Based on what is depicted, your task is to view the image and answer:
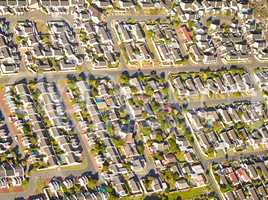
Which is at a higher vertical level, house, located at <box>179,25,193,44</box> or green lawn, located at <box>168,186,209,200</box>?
house, located at <box>179,25,193,44</box>

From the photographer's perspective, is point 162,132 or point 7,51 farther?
point 162,132

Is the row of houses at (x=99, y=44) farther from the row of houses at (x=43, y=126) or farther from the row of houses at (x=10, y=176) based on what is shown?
the row of houses at (x=10, y=176)

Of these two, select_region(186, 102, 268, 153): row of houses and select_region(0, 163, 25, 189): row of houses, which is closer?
select_region(0, 163, 25, 189): row of houses

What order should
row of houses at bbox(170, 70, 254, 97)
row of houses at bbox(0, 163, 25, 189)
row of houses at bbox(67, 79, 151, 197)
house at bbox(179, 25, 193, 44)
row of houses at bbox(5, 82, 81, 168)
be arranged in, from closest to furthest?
row of houses at bbox(0, 163, 25, 189)
row of houses at bbox(5, 82, 81, 168)
row of houses at bbox(67, 79, 151, 197)
row of houses at bbox(170, 70, 254, 97)
house at bbox(179, 25, 193, 44)

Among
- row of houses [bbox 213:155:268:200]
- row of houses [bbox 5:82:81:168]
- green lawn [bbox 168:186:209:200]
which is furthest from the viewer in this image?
row of houses [bbox 213:155:268:200]

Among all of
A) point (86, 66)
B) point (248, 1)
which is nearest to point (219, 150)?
point (86, 66)

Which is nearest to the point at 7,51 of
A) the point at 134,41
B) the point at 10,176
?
the point at 10,176

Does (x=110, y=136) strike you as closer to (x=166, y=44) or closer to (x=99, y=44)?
(x=99, y=44)

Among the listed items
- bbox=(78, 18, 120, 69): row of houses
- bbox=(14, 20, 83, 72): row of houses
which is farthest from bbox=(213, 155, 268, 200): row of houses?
bbox=(14, 20, 83, 72): row of houses

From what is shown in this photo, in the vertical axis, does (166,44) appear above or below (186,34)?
below

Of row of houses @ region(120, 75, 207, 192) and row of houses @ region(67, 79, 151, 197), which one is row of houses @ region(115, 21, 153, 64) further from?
row of houses @ region(67, 79, 151, 197)

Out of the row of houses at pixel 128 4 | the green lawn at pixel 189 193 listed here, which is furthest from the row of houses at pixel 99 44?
the green lawn at pixel 189 193

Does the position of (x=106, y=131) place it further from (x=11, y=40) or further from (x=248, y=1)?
(x=248, y=1)
